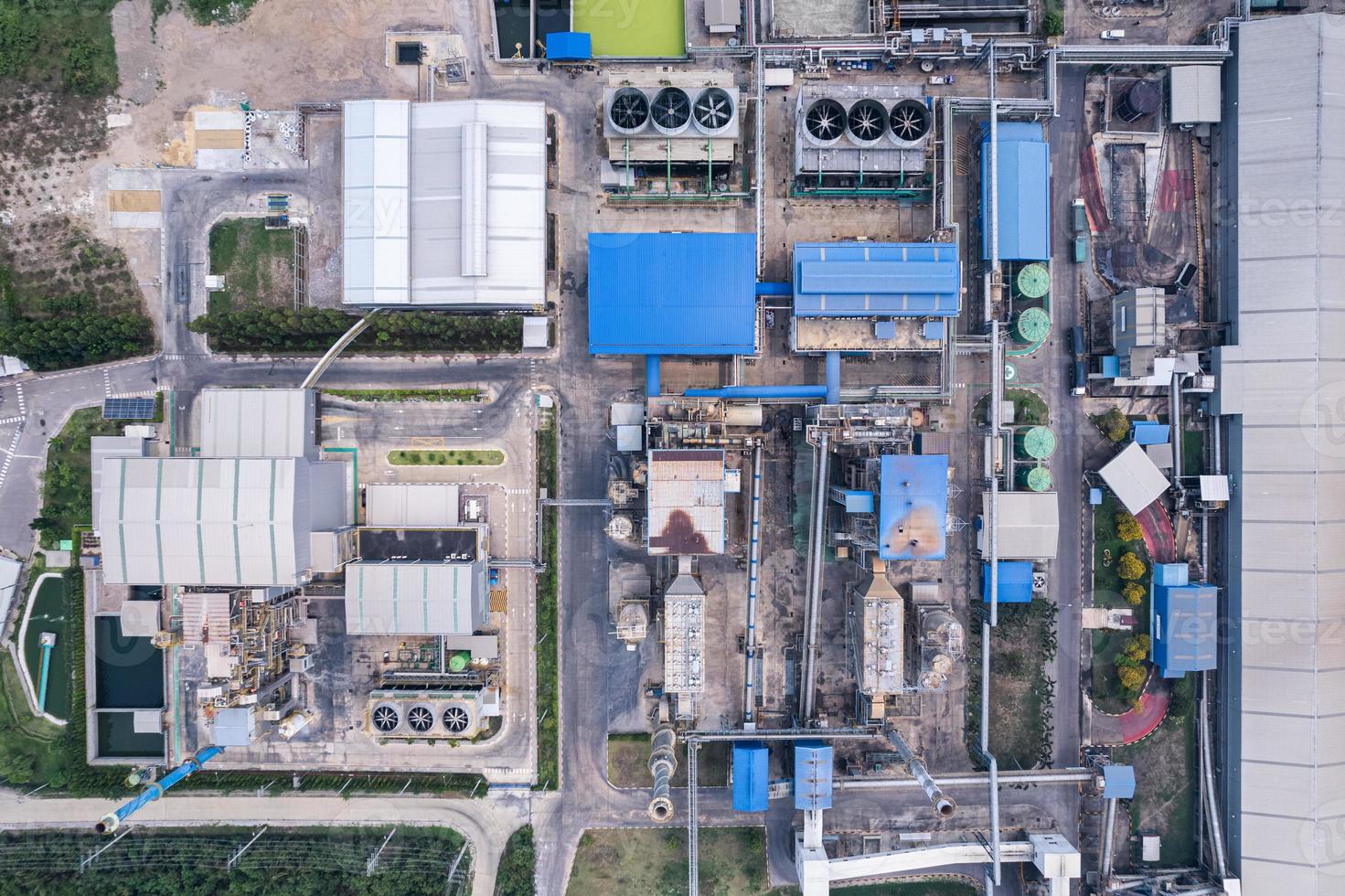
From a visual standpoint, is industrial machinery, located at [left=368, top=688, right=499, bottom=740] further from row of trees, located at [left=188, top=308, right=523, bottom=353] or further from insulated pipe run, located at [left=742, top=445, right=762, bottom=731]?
row of trees, located at [left=188, top=308, right=523, bottom=353]

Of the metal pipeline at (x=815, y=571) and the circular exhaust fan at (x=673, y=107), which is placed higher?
the circular exhaust fan at (x=673, y=107)

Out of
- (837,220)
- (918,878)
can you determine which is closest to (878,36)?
(837,220)

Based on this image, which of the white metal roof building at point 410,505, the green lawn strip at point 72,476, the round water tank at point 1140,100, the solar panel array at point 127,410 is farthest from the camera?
the green lawn strip at point 72,476

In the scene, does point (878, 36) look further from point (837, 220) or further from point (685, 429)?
point (685, 429)

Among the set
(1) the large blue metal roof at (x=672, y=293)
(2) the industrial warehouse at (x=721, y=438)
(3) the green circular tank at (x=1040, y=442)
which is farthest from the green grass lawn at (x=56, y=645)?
(3) the green circular tank at (x=1040, y=442)

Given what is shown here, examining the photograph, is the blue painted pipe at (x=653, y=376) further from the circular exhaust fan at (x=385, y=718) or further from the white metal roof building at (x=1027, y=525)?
the circular exhaust fan at (x=385, y=718)

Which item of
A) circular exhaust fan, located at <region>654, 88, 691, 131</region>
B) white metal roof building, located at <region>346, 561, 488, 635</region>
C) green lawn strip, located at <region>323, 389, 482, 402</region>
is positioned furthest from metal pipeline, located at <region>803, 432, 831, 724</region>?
green lawn strip, located at <region>323, 389, 482, 402</region>

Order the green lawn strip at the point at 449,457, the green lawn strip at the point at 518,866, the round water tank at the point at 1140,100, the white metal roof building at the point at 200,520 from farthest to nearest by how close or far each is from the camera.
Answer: the green lawn strip at the point at 449,457 → the green lawn strip at the point at 518,866 → the round water tank at the point at 1140,100 → the white metal roof building at the point at 200,520
